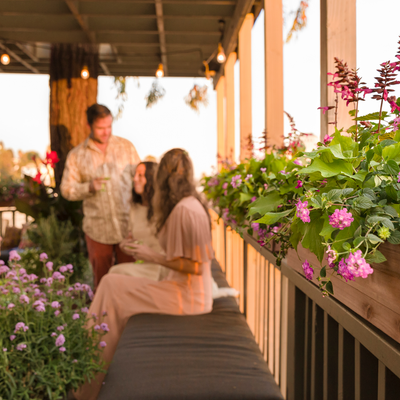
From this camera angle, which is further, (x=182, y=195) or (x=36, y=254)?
(x=36, y=254)

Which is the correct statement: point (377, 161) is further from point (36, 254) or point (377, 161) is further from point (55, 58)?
point (55, 58)

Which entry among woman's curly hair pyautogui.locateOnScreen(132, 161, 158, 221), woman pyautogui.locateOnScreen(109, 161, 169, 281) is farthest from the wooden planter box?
woman's curly hair pyautogui.locateOnScreen(132, 161, 158, 221)

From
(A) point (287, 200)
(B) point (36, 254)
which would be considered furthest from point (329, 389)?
(B) point (36, 254)

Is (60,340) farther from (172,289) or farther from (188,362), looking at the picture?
(172,289)

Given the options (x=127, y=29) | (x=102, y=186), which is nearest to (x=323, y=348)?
(x=102, y=186)

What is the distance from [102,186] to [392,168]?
3186 mm

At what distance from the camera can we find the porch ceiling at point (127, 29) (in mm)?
4195

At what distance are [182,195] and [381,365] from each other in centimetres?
183

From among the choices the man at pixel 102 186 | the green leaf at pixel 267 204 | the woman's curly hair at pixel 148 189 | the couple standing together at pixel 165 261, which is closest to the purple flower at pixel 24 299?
the couple standing together at pixel 165 261

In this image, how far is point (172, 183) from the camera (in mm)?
2523

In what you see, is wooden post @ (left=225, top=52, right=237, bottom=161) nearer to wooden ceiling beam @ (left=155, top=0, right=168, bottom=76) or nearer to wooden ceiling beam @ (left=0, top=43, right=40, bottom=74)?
wooden ceiling beam @ (left=155, top=0, right=168, bottom=76)

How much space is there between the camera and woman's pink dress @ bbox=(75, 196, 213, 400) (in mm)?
2340

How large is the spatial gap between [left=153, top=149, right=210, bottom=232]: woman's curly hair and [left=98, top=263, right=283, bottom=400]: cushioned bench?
0.66 m

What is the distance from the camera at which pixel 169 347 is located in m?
1.86
